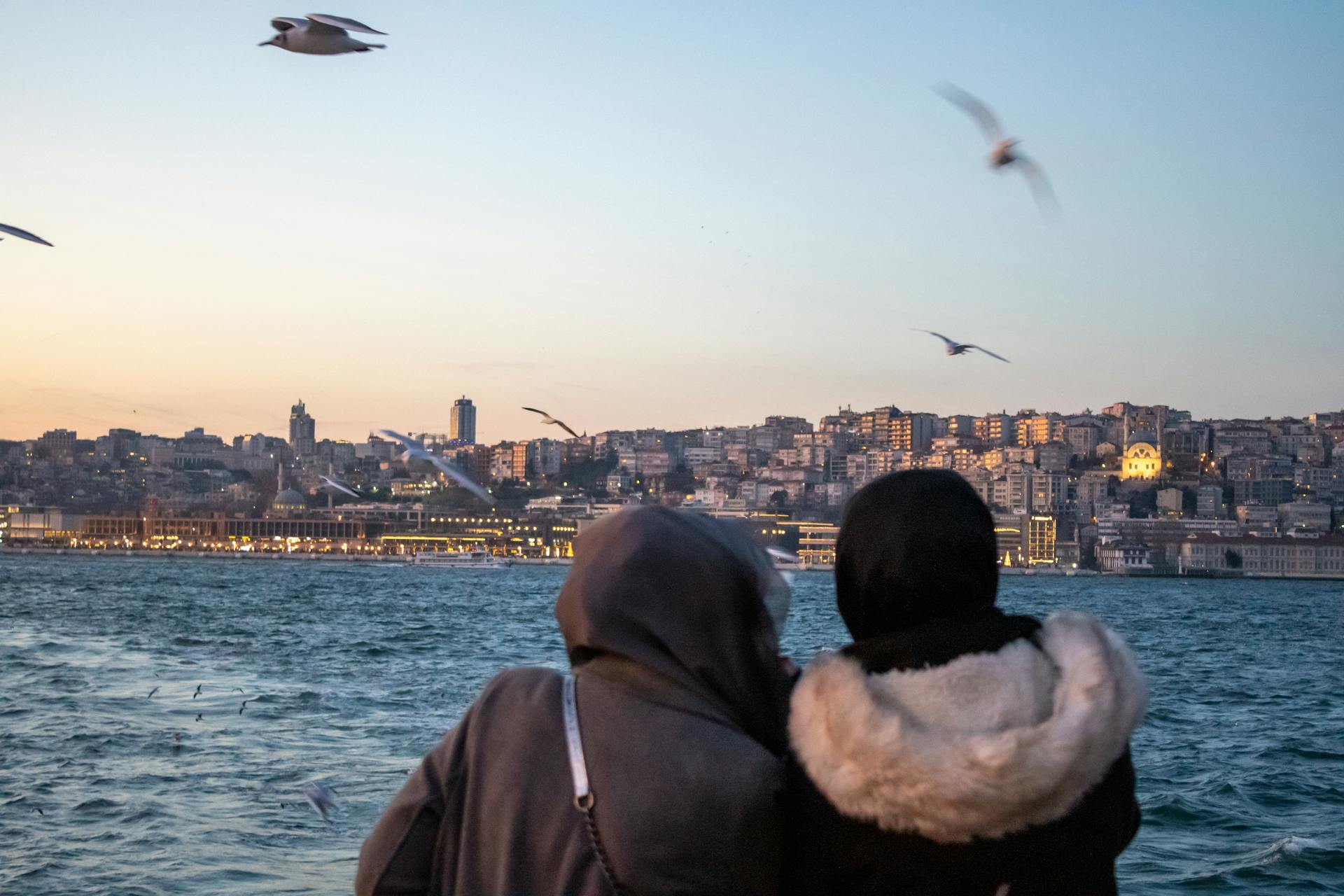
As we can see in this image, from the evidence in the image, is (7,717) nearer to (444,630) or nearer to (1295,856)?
(1295,856)

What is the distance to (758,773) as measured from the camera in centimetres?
125

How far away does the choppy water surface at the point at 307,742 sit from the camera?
626cm

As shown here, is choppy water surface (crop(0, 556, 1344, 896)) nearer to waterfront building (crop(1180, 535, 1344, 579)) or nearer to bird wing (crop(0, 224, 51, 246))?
bird wing (crop(0, 224, 51, 246))

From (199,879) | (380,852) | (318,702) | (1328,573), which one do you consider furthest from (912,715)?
(1328,573)

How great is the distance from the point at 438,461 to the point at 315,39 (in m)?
4.37

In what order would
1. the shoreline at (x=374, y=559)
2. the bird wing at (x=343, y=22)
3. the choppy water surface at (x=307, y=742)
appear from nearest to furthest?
the bird wing at (x=343, y=22) → the choppy water surface at (x=307, y=742) → the shoreline at (x=374, y=559)

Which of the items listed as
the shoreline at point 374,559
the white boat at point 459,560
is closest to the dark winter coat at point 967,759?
the shoreline at point 374,559

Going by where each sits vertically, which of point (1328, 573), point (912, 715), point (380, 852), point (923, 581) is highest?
point (923, 581)

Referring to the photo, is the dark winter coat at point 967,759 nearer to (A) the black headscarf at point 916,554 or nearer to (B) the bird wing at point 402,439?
(A) the black headscarf at point 916,554

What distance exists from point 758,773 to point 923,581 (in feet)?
0.79

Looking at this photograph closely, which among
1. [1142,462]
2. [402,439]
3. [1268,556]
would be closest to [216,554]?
[1142,462]

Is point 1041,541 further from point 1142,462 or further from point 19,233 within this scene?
point 19,233

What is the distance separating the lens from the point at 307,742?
9.46 metres

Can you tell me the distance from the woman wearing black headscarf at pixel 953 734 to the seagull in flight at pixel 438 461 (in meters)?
6.83
